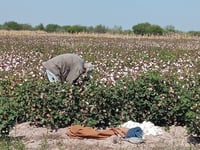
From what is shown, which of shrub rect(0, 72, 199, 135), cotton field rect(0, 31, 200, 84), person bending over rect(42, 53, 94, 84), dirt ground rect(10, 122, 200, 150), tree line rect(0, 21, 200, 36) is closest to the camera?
dirt ground rect(10, 122, 200, 150)

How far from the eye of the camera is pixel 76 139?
25.6 feet

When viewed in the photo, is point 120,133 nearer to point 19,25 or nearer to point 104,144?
point 104,144

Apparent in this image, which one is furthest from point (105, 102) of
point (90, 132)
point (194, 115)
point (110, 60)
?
point (110, 60)

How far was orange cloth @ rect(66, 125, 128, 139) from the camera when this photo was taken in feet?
25.8

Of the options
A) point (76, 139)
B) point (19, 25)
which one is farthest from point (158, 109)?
point (19, 25)

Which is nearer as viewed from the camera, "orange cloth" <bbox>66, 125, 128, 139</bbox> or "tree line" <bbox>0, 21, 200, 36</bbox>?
"orange cloth" <bbox>66, 125, 128, 139</bbox>

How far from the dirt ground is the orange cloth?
0.10 metres

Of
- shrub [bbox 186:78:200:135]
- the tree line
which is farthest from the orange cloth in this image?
the tree line

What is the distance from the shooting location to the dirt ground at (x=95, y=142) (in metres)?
7.33

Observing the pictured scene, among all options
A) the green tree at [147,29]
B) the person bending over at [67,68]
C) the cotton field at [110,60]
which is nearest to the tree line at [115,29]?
the green tree at [147,29]

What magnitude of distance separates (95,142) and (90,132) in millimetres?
281

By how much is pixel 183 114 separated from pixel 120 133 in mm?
1260

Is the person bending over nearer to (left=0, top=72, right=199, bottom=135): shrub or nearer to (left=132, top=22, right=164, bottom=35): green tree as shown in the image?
(left=0, top=72, right=199, bottom=135): shrub

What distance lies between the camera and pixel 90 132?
26.0ft
